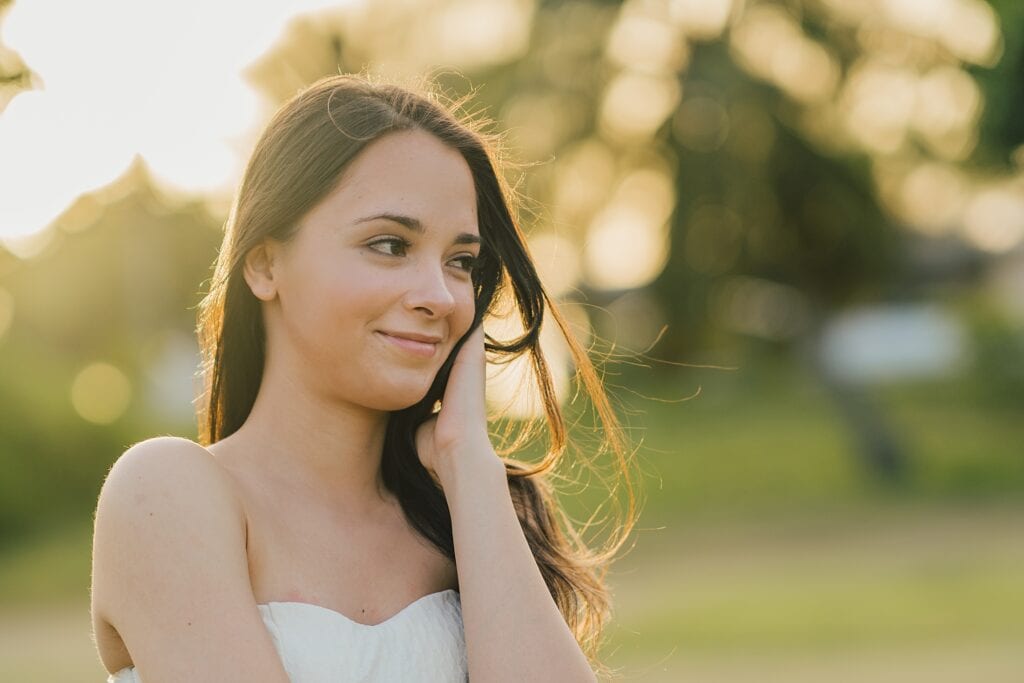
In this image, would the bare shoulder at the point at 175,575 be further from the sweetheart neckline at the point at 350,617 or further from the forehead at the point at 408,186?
the forehead at the point at 408,186

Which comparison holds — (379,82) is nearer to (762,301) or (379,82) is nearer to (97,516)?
(97,516)

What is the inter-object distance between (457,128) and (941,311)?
41.5 m

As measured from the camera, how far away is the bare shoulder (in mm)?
2357

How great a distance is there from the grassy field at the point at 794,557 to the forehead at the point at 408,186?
3.05 meters

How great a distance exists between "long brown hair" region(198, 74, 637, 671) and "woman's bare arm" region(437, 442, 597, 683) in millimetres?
260

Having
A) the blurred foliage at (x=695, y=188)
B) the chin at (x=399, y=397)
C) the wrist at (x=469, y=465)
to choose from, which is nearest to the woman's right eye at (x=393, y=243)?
the chin at (x=399, y=397)

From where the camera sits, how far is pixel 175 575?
2393 mm

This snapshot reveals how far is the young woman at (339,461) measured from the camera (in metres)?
2.43

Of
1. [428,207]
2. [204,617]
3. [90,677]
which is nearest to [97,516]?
[204,617]

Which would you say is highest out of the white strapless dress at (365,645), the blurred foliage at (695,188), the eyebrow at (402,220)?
the blurred foliage at (695,188)

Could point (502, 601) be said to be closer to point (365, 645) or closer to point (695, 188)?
point (365, 645)

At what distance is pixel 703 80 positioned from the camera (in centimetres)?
2452

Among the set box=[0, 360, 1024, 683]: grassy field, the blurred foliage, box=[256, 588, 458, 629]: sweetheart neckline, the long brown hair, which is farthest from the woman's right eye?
the blurred foliage

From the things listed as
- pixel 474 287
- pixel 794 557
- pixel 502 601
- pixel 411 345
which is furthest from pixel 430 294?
pixel 794 557
